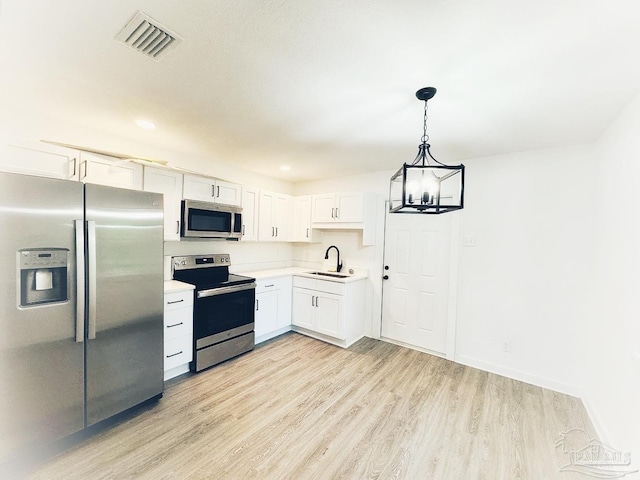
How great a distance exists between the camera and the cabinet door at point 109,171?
2.33 m

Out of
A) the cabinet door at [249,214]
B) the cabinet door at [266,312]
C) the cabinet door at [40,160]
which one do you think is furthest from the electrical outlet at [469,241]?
the cabinet door at [40,160]

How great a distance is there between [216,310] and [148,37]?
2.46m

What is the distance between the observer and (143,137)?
2.77 meters

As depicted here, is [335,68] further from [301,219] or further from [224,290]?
[301,219]

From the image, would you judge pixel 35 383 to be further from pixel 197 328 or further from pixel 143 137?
pixel 143 137

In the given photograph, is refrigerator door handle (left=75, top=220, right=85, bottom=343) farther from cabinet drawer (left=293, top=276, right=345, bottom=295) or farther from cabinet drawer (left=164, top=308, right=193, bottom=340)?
cabinet drawer (left=293, top=276, right=345, bottom=295)

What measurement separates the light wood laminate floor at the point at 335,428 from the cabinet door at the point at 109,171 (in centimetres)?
205

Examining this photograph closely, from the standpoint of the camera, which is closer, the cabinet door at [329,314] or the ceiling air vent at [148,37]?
the ceiling air vent at [148,37]

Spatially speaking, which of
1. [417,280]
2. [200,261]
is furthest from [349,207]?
[200,261]

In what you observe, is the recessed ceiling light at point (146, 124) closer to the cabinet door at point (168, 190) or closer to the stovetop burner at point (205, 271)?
the cabinet door at point (168, 190)

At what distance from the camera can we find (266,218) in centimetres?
401

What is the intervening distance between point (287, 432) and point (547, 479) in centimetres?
173

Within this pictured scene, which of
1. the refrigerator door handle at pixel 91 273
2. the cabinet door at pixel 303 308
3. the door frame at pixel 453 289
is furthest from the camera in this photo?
the cabinet door at pixel 303 308

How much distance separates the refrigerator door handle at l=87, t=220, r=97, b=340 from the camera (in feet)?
6.08
